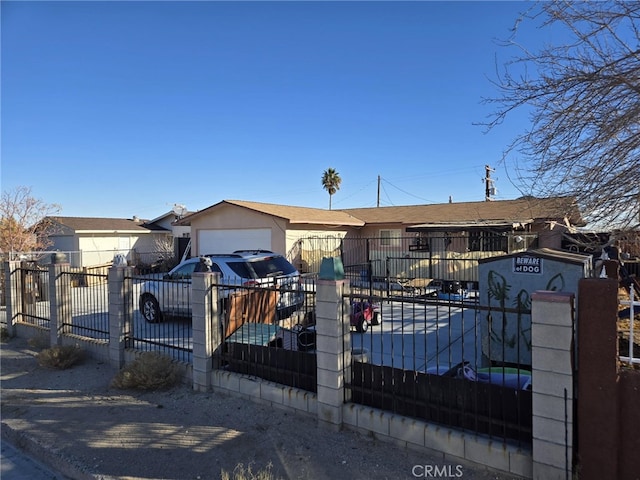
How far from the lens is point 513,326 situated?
6125 millimetres

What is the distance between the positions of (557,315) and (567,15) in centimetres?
345

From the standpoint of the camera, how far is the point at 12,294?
32.3 feet

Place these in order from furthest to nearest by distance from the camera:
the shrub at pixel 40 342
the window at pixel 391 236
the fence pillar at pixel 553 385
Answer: the window at pixel 391 236
the shrub at pixel 40 342
the fence pillar at pixel 553 385

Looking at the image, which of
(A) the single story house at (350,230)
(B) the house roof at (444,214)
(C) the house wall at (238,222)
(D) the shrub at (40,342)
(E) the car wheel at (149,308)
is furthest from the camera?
(B) the house roof at (444,214)

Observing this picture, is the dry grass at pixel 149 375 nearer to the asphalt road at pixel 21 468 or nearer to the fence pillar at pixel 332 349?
the asphalt road at pixel 21 468

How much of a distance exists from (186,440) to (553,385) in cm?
365

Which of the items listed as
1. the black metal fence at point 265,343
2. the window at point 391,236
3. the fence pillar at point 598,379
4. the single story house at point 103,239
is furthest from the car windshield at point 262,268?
the single story house at point 103,239

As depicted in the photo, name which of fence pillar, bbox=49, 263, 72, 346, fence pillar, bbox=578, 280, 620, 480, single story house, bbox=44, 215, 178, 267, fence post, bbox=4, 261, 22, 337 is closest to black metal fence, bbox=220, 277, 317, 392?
fence pillar, bbox=578, 280, 620, 480

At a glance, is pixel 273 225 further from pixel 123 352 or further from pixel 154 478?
pixel 154 478

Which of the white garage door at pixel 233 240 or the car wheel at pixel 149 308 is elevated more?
the white garage door at pixel 233 240

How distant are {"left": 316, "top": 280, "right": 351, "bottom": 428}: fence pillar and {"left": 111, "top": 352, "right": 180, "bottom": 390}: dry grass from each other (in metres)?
2.58

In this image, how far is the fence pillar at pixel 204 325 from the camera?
5.75 meters

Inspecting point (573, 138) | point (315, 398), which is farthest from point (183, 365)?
point (573, 138)

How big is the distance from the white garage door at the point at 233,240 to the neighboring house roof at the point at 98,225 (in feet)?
34.4
